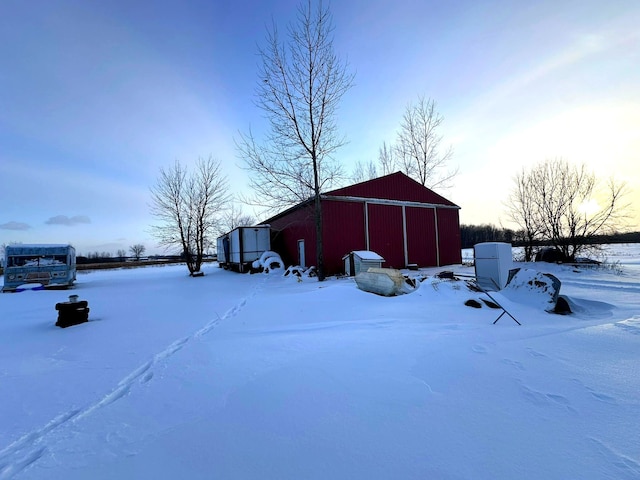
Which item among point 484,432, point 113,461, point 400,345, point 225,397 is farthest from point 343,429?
point 400,345

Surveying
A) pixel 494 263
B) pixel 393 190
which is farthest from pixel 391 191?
pixel 494 263

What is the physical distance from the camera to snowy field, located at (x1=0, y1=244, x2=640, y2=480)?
1.84 m

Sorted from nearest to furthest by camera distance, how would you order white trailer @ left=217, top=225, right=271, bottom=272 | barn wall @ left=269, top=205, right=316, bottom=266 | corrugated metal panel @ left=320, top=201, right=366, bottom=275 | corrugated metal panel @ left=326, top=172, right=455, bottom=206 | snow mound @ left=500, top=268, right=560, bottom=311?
snow mound @ left=500, top=268, right=560, bottom=311, corrugated metal panel @ left=320, top=201, right=366, bottom=275, corrugated metal panel @ left=326, top=172, right=455, bottom=206, barn wall @ left=269, top=205, right=316, bottom=266, white trailer @ left=217, top=225, right=271, bottom=272

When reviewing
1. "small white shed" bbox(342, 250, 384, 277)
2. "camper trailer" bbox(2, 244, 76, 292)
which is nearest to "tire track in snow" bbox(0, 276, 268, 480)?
"small white shed" bbox(342, 250, 384, 277)

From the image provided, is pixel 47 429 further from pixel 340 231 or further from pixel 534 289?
pixel 340 231

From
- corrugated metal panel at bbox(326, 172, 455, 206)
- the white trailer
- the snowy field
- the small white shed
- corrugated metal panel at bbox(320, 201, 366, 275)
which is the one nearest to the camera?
the snowy field

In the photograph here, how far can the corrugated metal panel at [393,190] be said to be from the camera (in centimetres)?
1562

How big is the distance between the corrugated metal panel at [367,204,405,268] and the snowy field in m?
10.9

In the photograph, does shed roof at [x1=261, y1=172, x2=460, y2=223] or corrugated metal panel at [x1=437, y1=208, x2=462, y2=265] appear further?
corrugated metal panel at [x1=437, y1=208, x2=462, y2=265]

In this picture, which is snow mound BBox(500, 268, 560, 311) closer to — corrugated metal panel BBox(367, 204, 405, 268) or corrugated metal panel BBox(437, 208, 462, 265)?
corrugated metal panel BBox(367, 204, 405, 268)

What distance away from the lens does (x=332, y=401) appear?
8.44 feet

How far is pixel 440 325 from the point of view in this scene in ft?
16.2

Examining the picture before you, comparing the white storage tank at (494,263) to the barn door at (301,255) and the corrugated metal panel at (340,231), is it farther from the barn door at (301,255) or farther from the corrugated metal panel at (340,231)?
the barn door at (301,255)

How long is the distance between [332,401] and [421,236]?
1640 cm
